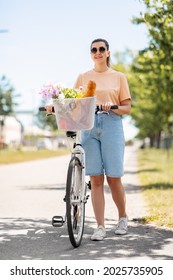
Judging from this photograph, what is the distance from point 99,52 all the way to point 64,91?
27.9 inches

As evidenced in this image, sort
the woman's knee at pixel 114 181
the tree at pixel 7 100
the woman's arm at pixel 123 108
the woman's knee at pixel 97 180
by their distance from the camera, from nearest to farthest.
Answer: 1. the woman's arm at pixel 123 108
2. the woman's knee at pixel 97 180
3. the woman's knee at pixel 114 181
4. the tree at pixel 7 100

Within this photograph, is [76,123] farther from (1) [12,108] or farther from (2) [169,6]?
(1) [12,108]

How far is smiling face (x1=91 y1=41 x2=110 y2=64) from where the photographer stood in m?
5.93

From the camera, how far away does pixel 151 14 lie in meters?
11.0

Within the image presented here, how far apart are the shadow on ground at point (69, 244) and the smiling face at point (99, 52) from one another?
1.94m

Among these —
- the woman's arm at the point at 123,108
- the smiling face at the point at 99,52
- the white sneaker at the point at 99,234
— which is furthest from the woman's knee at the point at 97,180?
the smiling face at the point at 99,52

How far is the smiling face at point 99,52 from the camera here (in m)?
5.93

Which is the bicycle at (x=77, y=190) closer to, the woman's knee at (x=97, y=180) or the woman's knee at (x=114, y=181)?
the woman's knee at (x=97, y=180)

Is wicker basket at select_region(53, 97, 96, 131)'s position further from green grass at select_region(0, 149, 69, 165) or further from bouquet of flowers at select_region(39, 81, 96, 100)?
green grass at select_region(0, 149, 69, 165)

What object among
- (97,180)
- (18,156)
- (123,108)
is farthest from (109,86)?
(18,156)

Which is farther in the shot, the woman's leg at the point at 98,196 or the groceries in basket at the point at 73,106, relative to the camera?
the woman's leg at the point at 98,196

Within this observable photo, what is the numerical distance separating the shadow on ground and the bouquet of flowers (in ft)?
4.98

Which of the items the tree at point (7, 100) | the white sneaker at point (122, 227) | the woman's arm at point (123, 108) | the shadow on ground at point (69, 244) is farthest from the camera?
the tree at point (7, 100)
